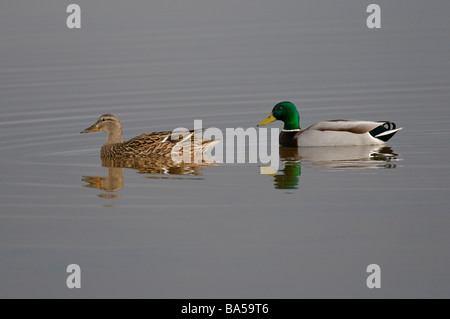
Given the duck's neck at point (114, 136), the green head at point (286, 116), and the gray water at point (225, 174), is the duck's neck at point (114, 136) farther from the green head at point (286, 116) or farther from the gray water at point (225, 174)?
the green head at point (286, 116)

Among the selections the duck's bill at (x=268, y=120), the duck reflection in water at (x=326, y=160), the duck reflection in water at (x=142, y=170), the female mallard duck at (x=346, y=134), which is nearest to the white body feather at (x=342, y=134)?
the female mallard duck at (x=346, y=134)

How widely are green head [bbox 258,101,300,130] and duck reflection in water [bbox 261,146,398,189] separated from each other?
29.0 inches

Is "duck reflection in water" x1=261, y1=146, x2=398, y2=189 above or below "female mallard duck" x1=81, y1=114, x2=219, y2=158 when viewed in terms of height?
below

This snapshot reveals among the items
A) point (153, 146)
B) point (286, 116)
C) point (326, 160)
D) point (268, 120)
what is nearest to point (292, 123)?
point (286, 116)

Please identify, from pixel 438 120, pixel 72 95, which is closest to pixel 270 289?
pixel 438 120

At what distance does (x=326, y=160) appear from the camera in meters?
12.6

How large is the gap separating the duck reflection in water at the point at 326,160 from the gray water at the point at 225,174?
4 centimetres

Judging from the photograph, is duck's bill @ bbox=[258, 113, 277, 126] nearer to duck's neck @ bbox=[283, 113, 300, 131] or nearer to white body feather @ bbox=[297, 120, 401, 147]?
duck's neck @ bbox=[283, 113, 300, 131]

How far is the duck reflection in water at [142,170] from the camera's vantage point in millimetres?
11414

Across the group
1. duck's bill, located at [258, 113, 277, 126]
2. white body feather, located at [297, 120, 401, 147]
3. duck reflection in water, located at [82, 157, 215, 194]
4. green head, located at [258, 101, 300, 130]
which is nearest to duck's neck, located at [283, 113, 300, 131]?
green head, located at [258, 101, 300, 130]

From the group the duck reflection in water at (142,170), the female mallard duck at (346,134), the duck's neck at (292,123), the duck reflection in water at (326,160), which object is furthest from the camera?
the duck's neck at (292,123)

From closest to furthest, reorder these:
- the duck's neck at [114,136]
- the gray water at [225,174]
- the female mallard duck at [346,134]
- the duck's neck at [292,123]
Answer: the gray water at [225,174], the duck's neck at [114,136], the female mallard duck at [346,134], the duck's neck at [292,123]

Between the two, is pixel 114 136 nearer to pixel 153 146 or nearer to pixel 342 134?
pixel 153 146

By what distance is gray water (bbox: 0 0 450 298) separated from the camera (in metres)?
8.05
